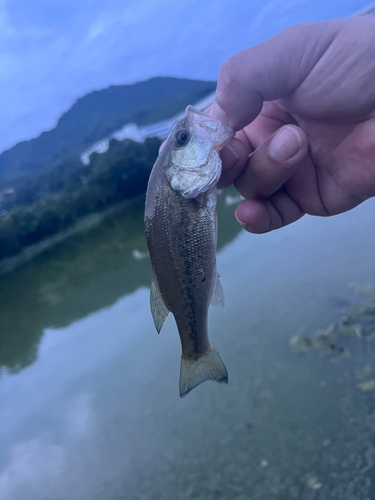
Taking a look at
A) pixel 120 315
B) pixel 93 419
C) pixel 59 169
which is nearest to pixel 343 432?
pixel 93 419

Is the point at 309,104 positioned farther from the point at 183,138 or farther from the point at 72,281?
the point at 72,281

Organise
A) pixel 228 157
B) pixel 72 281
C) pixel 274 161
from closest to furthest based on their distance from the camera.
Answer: pixel 274 161, pixel 228 157, pixel 72 281

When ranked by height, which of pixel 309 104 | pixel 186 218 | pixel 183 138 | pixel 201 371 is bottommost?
pixel 201 371

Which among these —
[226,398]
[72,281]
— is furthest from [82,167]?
[226,398]

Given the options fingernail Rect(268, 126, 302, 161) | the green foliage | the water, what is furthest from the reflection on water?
fingernail Rect(268, 126, 302, 161)

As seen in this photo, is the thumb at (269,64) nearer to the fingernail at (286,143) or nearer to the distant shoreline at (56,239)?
the fingernail at (286,143)

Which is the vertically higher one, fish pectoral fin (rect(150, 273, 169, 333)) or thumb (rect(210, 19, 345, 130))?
thumb (rect(210, 19, 345, 130))

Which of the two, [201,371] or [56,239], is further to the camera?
[56,239]

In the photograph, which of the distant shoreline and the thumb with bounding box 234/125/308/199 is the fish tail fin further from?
the distant shoreline
